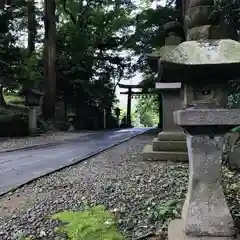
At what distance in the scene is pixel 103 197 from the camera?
4688 mm

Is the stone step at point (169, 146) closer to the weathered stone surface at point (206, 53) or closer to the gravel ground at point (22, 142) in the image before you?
the weathered stone surface at point (206, 53)

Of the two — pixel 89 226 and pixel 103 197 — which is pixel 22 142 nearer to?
pixel 103 197

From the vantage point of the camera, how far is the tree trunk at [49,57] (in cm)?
1814

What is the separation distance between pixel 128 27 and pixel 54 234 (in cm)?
2213

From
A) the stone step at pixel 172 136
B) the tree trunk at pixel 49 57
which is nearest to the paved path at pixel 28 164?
the stone step at pixel 172 136

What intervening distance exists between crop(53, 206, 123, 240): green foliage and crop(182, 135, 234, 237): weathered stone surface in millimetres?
904

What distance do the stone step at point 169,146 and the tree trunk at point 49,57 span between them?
11983 millimetres

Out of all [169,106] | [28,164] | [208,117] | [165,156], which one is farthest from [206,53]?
[28,164]

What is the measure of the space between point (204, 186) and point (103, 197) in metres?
1.92

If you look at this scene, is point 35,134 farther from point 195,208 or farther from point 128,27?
point 195,208

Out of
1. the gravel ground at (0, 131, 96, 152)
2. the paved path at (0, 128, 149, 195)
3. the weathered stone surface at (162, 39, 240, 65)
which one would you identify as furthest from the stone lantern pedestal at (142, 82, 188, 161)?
the gravel ground at (0, 131, 96, 152)

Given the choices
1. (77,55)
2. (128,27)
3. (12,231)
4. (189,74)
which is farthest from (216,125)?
(128,27)

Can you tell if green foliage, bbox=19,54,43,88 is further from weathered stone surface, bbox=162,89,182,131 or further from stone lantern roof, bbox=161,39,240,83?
stone lantern roof, bbox=161,39,240,83

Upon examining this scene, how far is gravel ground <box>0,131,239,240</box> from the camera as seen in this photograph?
371 cm
